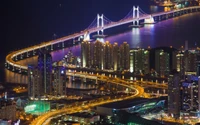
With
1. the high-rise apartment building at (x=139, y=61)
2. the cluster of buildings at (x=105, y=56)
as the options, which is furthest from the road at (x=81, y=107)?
the cluster of buildings at (x=105, y=56)

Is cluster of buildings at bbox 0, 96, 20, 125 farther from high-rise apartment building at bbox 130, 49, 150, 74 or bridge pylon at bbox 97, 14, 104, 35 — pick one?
bridge pylon at bbox 97, 14, 104, 35

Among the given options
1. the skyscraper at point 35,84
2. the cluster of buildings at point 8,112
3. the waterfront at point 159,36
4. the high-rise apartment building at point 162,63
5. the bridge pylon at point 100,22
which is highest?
the bridge pylon at point 100,22

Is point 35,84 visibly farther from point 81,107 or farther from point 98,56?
point 98,56

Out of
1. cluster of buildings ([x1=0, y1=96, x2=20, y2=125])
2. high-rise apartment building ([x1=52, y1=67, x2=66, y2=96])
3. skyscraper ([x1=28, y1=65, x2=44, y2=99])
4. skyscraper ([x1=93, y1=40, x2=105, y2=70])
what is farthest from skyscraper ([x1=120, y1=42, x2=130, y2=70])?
cluster of buildings ([x1=0, y1=96, x2=20, y2=125])

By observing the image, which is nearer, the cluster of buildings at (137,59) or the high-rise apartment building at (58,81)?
the high-rise apartment building at (58,81)

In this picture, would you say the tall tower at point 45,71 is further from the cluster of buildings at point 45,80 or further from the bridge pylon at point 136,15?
the bridge pylon at point 136,15
